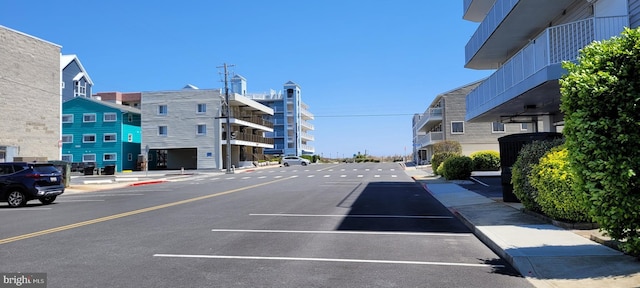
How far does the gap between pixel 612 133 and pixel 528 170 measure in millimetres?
5829

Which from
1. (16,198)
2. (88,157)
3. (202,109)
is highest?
(202,109)

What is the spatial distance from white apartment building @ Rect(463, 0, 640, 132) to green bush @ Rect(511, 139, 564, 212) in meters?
1.85

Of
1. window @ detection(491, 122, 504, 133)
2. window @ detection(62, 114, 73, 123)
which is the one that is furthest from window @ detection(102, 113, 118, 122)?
window @ detection(491, 122, 504, 133)

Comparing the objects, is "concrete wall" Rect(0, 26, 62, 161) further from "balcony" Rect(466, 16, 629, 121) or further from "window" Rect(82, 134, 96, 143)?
"window" Rect(82, 134, 96, 143)

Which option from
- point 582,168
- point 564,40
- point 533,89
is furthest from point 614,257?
point 564,40

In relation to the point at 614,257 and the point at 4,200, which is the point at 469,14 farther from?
the point at 4,200

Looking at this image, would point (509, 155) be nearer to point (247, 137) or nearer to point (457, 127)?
point (457, 127)

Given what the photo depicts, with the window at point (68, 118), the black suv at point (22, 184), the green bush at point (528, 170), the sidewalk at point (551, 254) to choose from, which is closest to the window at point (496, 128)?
the green bush at point (528, 170)

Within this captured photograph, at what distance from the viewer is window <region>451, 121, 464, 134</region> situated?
5547 centimetres

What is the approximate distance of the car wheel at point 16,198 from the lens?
17391 millimetres

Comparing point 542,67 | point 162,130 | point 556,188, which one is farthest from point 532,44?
point 162,130

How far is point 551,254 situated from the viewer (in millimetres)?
7359

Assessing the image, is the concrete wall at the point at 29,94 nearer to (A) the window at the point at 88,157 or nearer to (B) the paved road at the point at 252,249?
(B) the paved road at the point at 252,249

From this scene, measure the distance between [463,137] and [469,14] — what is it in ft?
108
